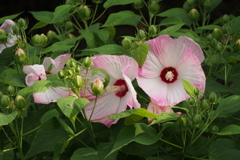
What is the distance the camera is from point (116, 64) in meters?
1.79

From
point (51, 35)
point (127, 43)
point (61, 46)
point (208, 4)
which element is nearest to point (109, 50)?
point (127, 43)

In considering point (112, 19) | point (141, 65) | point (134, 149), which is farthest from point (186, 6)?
point (134, 149)

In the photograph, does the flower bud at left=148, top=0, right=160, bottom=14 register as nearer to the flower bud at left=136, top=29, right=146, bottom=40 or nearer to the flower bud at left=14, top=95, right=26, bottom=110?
the flower bud at left=136, top=29, right=146, bottom=40

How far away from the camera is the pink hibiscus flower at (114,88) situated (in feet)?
5.77

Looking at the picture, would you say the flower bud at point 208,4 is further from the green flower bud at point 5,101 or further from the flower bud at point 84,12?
the green flower bud at point 5,101

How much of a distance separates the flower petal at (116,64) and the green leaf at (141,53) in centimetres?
4

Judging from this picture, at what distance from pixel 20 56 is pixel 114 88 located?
1.25 ft

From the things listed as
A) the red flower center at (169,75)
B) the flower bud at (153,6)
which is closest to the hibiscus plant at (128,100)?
the red flower center at (169,75)

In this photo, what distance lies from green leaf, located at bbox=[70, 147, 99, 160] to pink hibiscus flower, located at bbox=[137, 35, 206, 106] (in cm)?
25

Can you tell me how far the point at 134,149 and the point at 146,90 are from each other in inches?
7.6

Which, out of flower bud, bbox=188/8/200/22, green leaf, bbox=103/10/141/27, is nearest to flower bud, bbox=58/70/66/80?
green leaf, bbox=103/10/141/27

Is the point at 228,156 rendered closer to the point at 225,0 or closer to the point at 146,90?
the point at 146,90

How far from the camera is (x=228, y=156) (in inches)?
69.7

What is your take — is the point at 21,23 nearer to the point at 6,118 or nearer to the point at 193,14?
the point at 6,118
